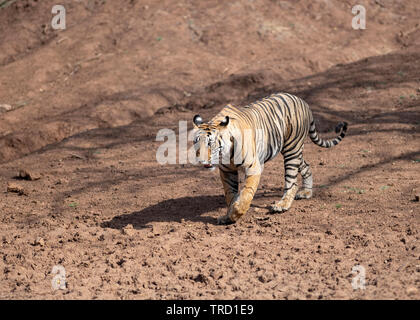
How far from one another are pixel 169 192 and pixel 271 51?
27.7ft

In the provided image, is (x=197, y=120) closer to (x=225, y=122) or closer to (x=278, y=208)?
(x=225, y=122)

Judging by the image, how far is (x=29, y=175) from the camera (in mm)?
8156

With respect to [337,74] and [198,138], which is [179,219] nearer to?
[198,138]

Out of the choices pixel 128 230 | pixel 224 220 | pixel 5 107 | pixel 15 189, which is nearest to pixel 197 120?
pixel 224 220

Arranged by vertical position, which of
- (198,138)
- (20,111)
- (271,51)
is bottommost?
(198,138)

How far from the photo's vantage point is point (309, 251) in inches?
202

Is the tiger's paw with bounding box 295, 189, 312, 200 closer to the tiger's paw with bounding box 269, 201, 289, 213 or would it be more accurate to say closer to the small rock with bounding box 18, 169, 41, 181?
the tiger's paw with bounding box 269, 201, 289, 213

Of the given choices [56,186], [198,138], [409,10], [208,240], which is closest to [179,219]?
[208,240]

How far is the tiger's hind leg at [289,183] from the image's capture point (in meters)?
6.18

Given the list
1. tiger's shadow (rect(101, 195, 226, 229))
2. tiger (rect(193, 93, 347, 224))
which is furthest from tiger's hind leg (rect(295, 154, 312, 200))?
tiger's shadow (rect(101, 195, 226, 229))

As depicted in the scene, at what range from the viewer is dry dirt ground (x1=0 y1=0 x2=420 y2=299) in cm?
486

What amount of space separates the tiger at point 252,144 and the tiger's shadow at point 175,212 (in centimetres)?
50

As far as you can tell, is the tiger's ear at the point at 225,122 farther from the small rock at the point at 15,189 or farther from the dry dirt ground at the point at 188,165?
the small rock at the point at 15,189

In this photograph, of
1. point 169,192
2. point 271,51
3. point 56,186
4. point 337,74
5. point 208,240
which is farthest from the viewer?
point 271,51
